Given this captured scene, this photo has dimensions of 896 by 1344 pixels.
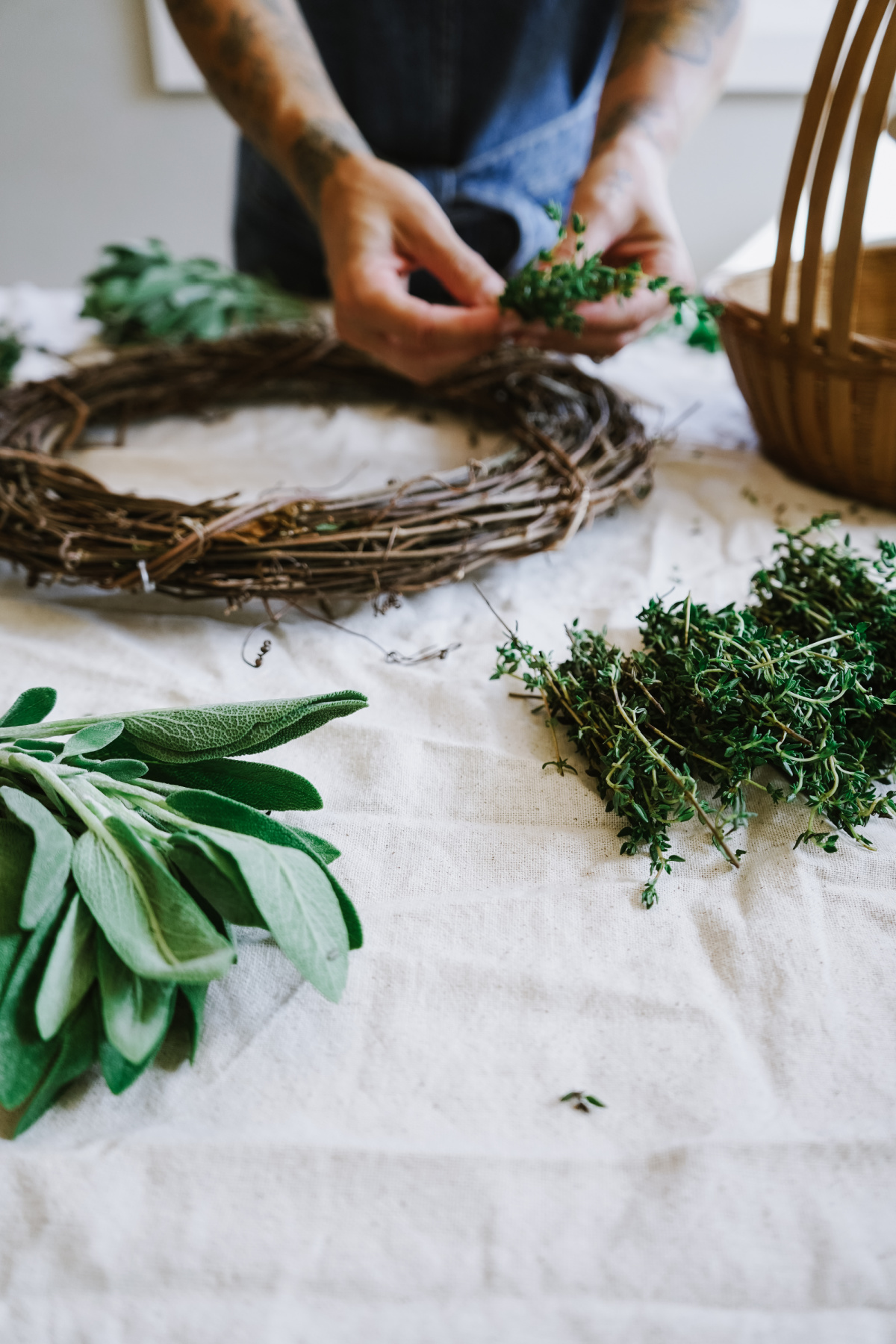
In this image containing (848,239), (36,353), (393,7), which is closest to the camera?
(848,239)

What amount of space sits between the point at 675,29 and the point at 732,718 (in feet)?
3.39

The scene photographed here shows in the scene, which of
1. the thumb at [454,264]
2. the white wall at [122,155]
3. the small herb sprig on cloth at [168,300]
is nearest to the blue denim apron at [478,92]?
the small herb sprig on cloth at [168,300]

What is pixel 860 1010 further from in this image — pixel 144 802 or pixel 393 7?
pixel 393 7

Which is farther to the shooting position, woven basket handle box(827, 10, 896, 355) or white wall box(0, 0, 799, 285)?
white wall box(0, 0, 799, 285)

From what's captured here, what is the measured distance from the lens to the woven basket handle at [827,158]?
813mm

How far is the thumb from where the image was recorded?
36.5 inches

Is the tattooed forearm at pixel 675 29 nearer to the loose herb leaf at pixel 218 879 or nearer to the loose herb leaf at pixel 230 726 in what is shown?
the loose herb leaf at pixel 230 726

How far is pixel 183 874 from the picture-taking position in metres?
0.46

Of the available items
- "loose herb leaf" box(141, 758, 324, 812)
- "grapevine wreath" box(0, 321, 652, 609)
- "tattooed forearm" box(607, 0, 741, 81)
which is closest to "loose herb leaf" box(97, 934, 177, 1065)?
"loose herb leaf" box(141, 758, 324, 812)

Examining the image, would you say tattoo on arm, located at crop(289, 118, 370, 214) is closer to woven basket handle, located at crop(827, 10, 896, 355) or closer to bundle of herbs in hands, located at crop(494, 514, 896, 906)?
woven basket handle, located at crop(827, 10, 896, 355)

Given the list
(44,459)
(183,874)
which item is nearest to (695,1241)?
(183,874)

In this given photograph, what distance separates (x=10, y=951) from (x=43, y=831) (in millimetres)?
55

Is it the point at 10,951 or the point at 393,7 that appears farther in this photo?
the point at 393,7

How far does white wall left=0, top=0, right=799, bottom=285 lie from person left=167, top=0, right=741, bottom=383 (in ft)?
6.16
